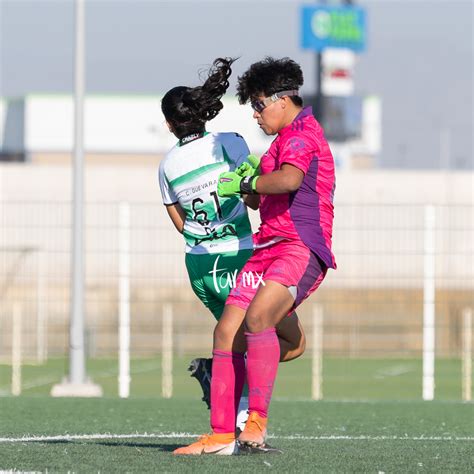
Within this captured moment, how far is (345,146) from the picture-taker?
6425 cm

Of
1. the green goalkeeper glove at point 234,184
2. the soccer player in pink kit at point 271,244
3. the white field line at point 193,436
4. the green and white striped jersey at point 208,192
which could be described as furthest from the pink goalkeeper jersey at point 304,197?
the white field line at point 193,436

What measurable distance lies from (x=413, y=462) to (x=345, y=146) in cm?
5789

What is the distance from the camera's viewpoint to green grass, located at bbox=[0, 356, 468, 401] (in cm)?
1959

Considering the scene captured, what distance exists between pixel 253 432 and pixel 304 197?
1.17 m

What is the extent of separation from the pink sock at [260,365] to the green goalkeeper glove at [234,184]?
688mm

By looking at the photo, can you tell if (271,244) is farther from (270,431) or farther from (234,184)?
(270,431)

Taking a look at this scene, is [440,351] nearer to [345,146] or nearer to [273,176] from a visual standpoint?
[273,176]

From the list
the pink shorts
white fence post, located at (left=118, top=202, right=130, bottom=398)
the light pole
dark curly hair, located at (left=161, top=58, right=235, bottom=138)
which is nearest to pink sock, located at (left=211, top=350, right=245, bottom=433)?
the pink shorts

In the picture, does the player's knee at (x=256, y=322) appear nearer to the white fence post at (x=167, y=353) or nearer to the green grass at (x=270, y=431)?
the green grass at (x=270, y=431)

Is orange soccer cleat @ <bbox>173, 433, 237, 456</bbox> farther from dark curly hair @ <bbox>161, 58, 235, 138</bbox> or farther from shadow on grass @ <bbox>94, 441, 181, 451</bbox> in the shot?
dark curly hair @ <bbox>161, 58, 235, 138</bbox>

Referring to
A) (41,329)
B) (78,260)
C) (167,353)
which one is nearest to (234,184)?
(78,260)

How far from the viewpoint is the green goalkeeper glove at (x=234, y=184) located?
271 inches

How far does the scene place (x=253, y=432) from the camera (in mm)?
6852

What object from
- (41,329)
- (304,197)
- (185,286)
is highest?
(304,197)
